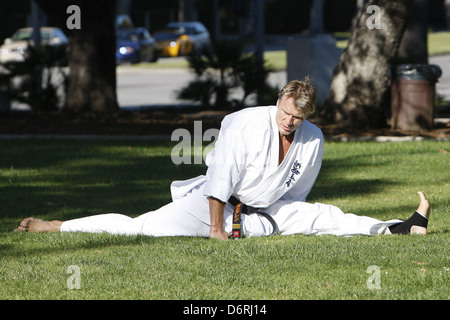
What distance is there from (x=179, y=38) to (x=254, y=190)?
34962mm

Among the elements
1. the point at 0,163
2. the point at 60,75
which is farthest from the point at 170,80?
the point at 0,163

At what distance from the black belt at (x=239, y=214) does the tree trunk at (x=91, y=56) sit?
8630mm

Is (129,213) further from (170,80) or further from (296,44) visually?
(170,80)

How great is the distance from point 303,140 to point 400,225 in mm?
1004

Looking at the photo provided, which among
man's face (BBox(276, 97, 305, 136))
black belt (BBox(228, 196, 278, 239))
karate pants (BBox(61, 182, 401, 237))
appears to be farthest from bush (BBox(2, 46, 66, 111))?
man's face (BBox(276, 97, 305, 136))

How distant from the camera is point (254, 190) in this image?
20.4ft

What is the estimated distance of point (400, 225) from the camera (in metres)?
6.35

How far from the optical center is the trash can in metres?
12.7

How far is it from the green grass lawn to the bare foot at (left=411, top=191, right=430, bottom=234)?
7 cm

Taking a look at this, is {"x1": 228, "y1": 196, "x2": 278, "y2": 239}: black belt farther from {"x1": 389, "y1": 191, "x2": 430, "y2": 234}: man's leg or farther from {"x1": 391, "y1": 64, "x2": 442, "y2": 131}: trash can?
{"x1": 391, "y1": 64, "x2": 442, "y2": 131}: trash can

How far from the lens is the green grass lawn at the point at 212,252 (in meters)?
4.95

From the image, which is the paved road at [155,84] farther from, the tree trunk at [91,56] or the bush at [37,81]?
the tree trunk at [91,56]

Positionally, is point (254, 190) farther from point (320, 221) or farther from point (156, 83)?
point (156, 83)

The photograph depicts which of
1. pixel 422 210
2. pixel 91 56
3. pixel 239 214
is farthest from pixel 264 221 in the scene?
pixel 91 56
